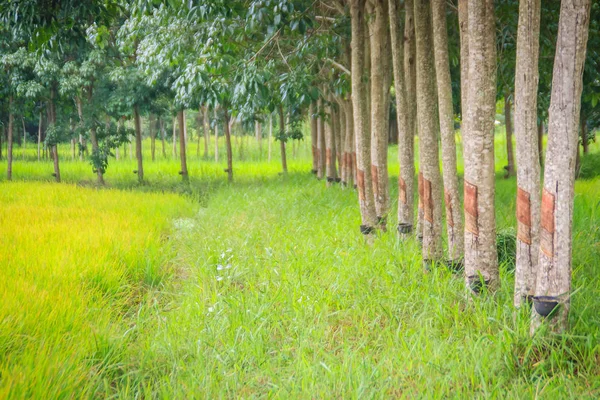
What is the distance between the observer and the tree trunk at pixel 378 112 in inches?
271

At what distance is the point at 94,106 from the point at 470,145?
13.4 meters

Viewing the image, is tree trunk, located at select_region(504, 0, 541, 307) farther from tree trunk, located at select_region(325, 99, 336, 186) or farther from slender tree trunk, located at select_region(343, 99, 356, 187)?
tree trunk, located at select_region(325, 99, 336, 186)

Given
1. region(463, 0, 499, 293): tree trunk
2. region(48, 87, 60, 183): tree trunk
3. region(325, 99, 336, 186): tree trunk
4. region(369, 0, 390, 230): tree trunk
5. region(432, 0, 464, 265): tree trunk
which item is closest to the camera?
region(463, 0, 499, 293): tree trunk

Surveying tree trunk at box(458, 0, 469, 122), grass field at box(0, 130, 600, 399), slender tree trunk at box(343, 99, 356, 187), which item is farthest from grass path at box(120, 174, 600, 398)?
slender tree trunk at box(343, 99, 356, 187)

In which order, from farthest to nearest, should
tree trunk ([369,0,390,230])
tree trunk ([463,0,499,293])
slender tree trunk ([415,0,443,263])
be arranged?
tree trunk ([369,0,390,230]) → slender tree trunk ([415,0,443,263]) → tree trunk ([463,0,499,293])

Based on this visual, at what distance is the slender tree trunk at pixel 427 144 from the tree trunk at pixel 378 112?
52.9 inches

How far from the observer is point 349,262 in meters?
5.72

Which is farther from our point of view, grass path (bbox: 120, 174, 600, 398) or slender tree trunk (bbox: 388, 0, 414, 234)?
slender tree trunk (bbox: 388, 0, 414, 234)

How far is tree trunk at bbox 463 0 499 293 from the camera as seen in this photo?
4234mm

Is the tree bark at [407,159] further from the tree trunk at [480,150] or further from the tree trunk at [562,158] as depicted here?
the tree trunk at [562,158]

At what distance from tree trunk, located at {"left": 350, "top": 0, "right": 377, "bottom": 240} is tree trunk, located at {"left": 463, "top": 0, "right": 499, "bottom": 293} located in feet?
7.56

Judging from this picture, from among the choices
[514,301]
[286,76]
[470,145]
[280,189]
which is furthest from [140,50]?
[514,301]

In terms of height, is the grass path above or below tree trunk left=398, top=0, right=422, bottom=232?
below

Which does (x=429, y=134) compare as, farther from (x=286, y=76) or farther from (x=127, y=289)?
(x=127, y=289)
